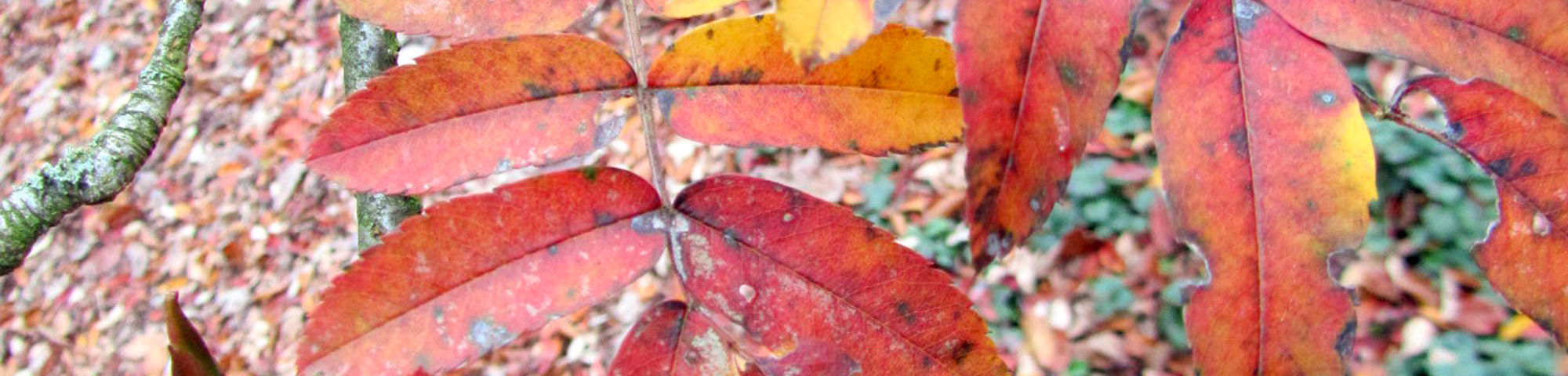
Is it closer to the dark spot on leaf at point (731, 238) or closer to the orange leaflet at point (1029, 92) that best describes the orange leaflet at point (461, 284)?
the dark spot on leaf at point (731, 238)

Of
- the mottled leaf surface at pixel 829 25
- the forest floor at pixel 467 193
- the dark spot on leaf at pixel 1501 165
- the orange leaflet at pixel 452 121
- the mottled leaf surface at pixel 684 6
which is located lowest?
the forest floor at pixel 467 193

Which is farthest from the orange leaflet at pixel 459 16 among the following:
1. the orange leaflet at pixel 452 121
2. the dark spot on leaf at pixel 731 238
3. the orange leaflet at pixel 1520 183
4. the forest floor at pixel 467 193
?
the forest floor at pixel 467 193

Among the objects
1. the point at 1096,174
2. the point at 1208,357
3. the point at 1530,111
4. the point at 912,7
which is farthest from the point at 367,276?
the point at 912,7

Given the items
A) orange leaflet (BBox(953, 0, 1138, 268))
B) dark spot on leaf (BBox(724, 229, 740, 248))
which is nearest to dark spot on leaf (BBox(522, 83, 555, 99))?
dark spot on leaf (BBox(724, 229, 740, 248))

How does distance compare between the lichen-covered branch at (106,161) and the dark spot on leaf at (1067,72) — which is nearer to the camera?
the dark spot on leaf at (1067,72)

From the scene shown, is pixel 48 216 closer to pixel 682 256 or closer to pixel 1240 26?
pixel 682 256

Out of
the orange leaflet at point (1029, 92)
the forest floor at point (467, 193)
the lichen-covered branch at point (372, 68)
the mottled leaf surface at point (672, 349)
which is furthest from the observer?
the forest floor at point (467, 193)

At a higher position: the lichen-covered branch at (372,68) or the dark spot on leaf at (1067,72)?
the dark spot on leaf at (1067,72)
